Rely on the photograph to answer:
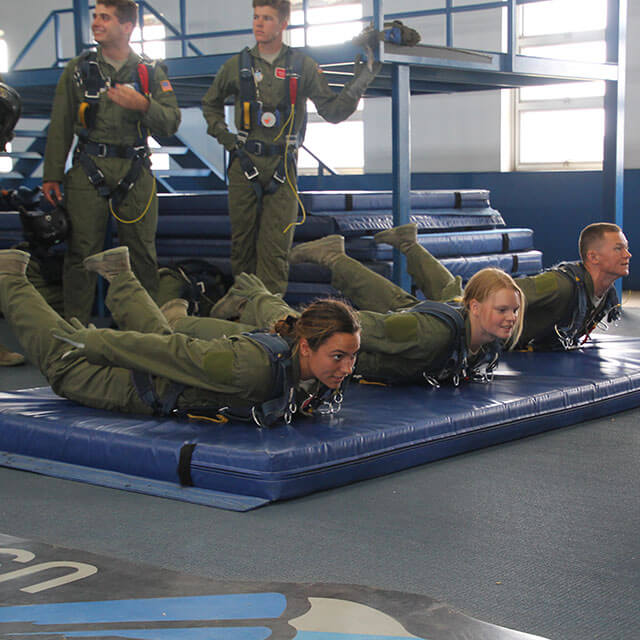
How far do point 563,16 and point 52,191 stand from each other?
22.7 feet

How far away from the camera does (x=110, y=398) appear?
3.95m

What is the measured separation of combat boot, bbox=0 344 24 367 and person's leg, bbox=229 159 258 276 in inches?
56.7

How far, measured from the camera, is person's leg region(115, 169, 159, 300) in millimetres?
6023

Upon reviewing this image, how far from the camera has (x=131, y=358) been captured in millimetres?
3600

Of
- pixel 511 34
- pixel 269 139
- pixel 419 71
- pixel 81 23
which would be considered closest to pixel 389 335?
pixel 269 139

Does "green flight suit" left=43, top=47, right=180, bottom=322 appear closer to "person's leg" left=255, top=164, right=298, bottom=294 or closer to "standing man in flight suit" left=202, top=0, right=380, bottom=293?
"standing man in flight suit" left=202, top=0, right=380, bottom=293

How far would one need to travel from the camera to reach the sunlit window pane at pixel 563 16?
34.2 feet

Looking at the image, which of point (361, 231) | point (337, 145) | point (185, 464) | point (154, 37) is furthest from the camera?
point (154, 37)

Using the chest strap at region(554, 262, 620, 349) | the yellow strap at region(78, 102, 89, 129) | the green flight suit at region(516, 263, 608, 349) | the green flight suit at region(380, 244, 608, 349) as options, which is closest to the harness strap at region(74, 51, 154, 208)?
the yellow strap at region(78, 102, 89, 129)

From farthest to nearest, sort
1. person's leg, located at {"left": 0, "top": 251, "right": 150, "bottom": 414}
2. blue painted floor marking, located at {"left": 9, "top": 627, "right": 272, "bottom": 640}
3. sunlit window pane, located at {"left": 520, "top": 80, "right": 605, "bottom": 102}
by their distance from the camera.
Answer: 1. sunlit window pane, located at {"left": 520, "top": 80, "right": 605, "bottom": 102}
2. person's leg, located at {"left": 0, "top": 251, "right": 150, "bottom": 414}
3. blue painted floor marking, located at {"left": 9, "top": 627, "right": 272, "bottom": 640}

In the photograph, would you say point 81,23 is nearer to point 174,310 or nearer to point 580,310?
point 174,310

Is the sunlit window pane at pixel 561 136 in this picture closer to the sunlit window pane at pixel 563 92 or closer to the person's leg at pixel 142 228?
the sunlit window pane at pixel 563 92

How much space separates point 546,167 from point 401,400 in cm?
747

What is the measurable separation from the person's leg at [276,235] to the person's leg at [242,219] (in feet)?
0.28
